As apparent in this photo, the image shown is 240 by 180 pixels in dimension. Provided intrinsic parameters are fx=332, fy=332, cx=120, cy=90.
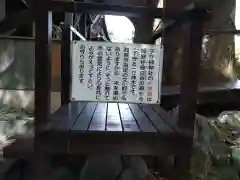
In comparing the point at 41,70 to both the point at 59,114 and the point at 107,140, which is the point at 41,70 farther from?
the point at 59,114

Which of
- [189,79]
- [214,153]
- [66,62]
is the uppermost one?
[66,62]

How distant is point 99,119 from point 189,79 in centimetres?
75

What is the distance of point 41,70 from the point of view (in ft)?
5.51

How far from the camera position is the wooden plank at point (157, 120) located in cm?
188

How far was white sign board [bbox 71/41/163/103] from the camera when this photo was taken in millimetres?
1837

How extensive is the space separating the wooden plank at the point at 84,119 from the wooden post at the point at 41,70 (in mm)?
196

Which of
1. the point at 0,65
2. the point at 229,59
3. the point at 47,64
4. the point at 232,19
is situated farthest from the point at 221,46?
the point at 47,64

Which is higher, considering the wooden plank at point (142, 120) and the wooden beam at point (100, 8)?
the wooden beam at point (100, 8)

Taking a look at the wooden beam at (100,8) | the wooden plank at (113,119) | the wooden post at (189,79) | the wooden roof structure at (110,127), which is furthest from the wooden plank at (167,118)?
the wooden beam at (100,8)

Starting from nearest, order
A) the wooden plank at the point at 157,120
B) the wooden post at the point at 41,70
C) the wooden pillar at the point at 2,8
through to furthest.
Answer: the wooden post at the point at 41,70 → the wooden plank at the point at 157,120 → the wooden pillar at the point at 2,8

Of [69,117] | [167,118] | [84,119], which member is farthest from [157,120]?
[69,117]

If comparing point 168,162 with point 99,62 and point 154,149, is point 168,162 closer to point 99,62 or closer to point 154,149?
point 154,149

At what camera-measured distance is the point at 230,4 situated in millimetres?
4977

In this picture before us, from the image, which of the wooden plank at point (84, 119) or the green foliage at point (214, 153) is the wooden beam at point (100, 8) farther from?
the green foliage at point (214, 153)
